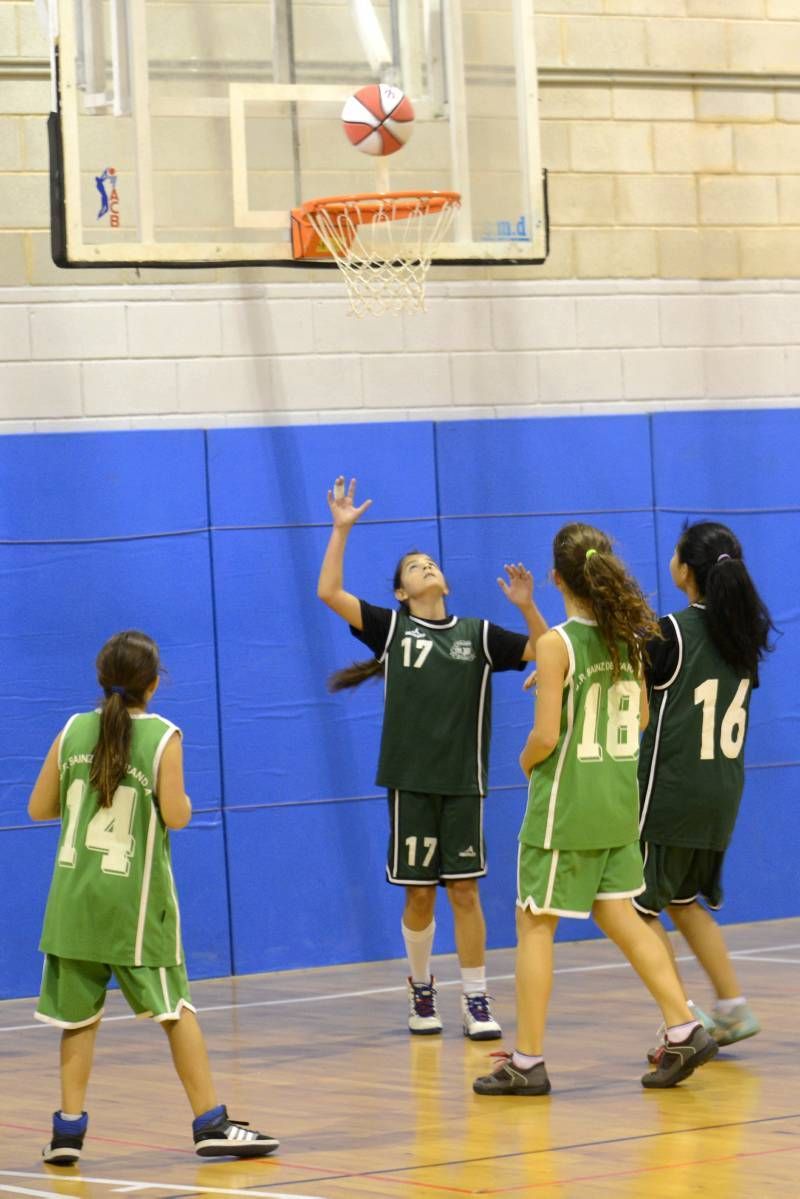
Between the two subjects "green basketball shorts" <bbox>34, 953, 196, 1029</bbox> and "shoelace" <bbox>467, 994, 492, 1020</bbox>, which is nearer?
"green basketball shorts" <bbox>34, 953, 196, 1029</bbox>

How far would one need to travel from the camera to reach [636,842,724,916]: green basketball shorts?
652 cm

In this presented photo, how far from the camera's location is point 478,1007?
23.7 feet

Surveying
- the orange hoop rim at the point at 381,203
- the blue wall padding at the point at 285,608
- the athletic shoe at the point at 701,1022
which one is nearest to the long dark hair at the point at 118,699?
the athletic shoe at the point at 701,1022

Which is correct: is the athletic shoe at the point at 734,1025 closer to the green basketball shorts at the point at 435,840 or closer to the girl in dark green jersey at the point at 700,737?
the girl in dark green jersey at the point at 700,737

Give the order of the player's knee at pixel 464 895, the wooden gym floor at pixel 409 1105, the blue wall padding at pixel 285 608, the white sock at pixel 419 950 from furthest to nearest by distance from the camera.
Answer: the blue wall padding at pixel 285 608 → the white sock at pixel 419 950 → the player's knee at pixel 464 895 → the wooden gym floor at pixel 409 1105

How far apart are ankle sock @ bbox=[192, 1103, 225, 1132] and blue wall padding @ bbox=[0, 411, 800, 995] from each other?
358 cm

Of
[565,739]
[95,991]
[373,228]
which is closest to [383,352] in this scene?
[373,228]

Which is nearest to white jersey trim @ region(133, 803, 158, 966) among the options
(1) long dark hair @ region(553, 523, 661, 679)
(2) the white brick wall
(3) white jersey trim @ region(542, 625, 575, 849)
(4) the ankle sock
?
(4) the ankle sock

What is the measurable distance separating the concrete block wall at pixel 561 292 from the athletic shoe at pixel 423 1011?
302cm

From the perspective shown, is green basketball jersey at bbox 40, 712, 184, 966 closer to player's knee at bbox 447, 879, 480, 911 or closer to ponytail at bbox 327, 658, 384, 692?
player's knee at bbox 447, 879, 480, 911

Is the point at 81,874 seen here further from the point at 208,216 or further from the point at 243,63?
the point at 243,63

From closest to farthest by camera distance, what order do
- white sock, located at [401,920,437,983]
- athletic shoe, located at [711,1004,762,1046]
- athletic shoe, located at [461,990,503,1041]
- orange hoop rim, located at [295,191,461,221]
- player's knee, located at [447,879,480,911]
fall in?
1. athletic shoe, located at [711,1004,762,1046]
2. athletic shoe, located at [461,990,503,1041]
3. player's knee, located at [447,879,480,911]
4. white sock, located at [401,920,437,983]
5. orange hoop rim, located at [295,191,461,221]

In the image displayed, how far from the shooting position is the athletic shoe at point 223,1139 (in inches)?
209

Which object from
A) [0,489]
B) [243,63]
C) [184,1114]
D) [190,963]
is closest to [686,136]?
[243,63]
